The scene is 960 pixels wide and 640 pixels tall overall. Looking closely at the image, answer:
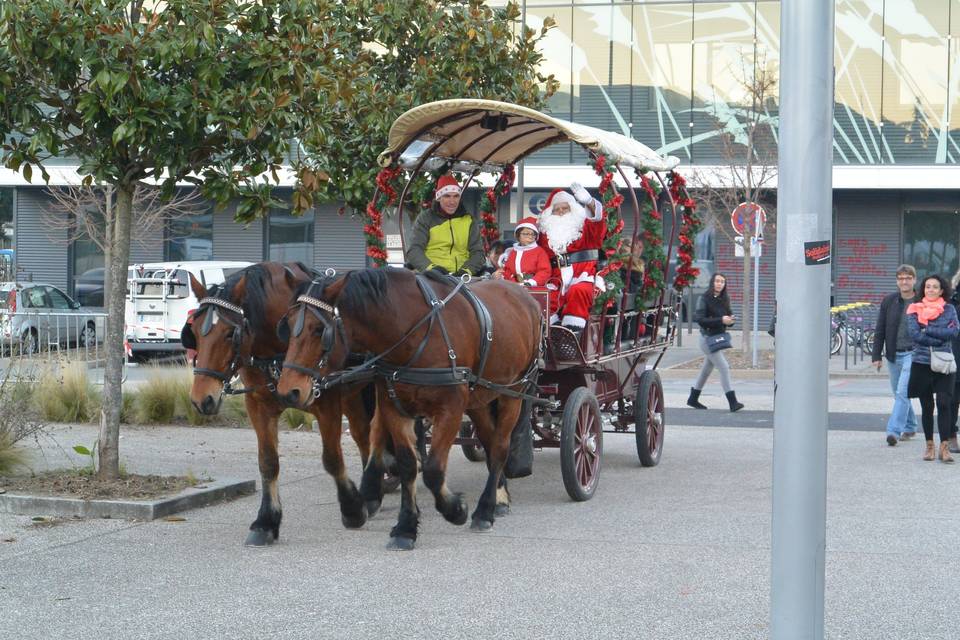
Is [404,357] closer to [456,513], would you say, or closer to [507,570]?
[456,513]

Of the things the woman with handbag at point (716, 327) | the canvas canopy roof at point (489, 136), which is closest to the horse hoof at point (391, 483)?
the canvas canopy roof at point (489, 136)

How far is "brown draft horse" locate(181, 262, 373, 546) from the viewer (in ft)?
24.7

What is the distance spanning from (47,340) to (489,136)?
747 cm

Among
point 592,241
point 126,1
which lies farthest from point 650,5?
point 126,1

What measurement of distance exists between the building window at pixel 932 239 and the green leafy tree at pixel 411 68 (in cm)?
2277

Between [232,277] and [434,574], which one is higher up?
[232,277]

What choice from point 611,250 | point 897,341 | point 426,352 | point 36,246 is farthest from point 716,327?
point 36,246

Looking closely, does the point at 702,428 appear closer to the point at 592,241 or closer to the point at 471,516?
the point at 592,241

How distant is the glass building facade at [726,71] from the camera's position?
3266 centimetres

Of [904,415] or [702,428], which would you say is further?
[702,428]

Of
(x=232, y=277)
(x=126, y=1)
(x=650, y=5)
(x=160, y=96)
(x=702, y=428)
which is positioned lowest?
(x=702, y=428)

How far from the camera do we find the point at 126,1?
8.83 metres

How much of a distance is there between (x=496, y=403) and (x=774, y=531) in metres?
5.14

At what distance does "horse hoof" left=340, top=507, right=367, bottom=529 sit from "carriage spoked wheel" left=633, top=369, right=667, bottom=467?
371 cm
